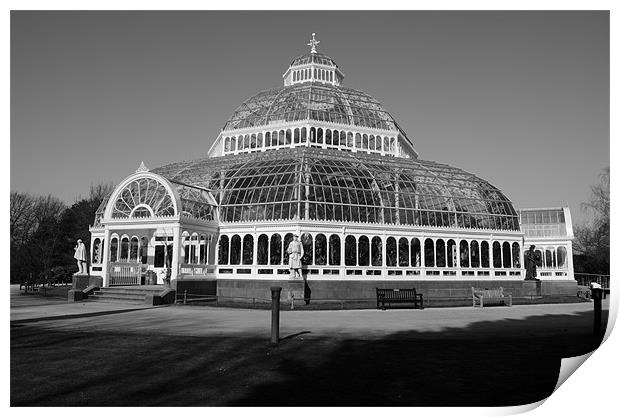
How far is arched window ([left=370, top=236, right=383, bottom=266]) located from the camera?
114ft

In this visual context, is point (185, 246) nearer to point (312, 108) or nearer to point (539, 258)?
point (312, 108)

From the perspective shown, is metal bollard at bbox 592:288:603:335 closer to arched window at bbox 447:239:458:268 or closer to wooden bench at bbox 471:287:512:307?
wooden bench at bbox 471:287:512:307

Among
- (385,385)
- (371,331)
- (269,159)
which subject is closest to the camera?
(385,385)

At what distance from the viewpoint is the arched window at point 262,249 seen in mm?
33969

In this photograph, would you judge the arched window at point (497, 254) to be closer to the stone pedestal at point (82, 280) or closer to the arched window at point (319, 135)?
the arched window at point (319, 135)

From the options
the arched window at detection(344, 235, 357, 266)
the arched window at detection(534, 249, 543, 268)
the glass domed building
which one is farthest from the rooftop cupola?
the arched window at detection(534, 249, 543, 268)

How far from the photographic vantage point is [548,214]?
48.8m

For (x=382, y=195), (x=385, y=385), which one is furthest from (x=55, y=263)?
(x=385, y=385)

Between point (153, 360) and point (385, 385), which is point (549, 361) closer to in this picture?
point (385, 385)

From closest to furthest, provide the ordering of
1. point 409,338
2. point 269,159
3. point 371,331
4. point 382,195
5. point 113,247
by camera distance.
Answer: point 409,338, point 371,331, point 382,195, point 269,159, point 113,247

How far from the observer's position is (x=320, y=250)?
3400 cm

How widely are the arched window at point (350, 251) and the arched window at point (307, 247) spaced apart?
2326mm
